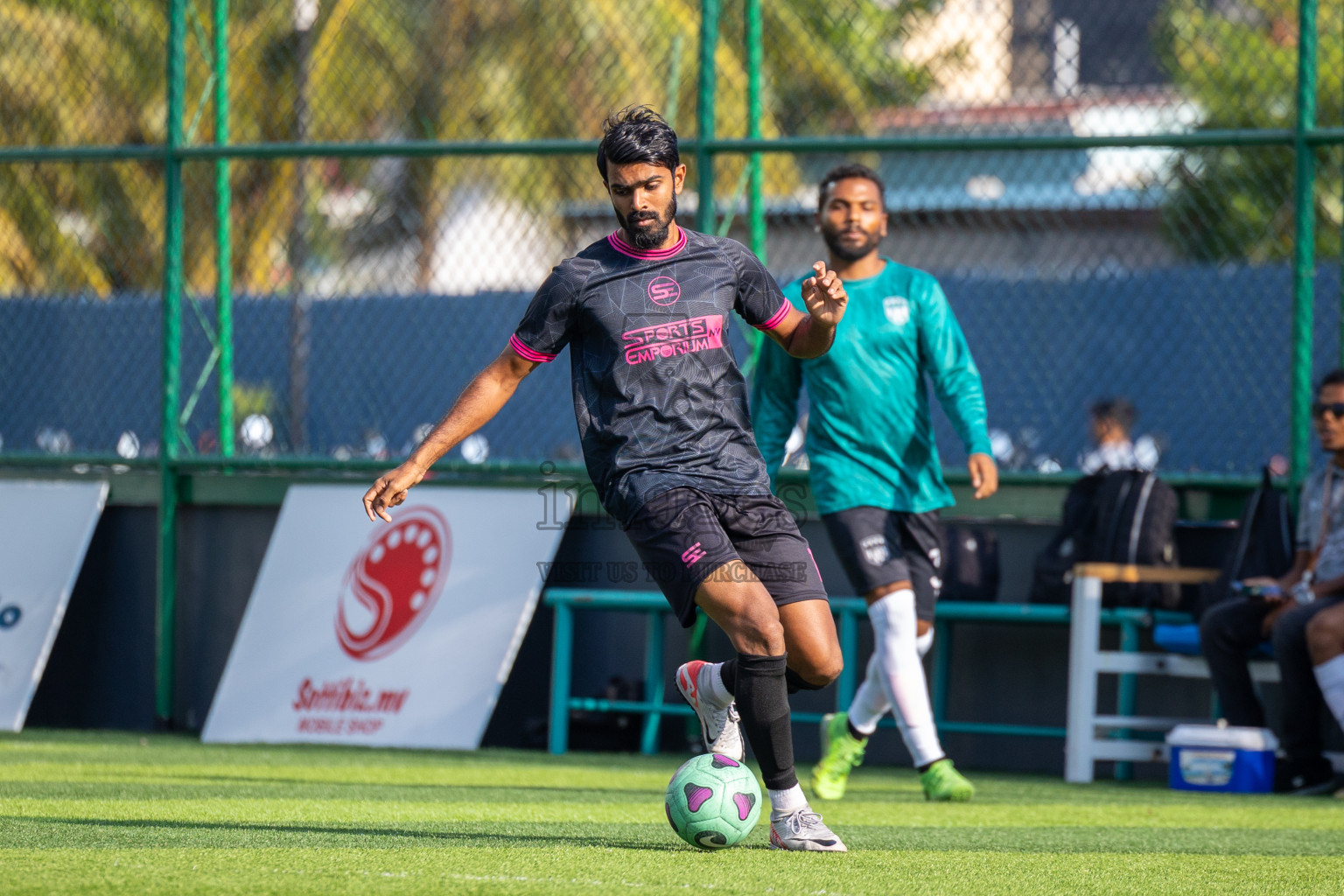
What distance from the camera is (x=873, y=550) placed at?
6.25 m

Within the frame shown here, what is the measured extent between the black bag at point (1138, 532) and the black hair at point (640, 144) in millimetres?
3950

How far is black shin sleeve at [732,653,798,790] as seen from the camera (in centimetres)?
445

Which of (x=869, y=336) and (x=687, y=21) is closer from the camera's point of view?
(x=869, y=336)

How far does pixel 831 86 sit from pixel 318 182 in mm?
7980

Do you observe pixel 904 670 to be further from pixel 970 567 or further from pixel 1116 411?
pixel 1116 411

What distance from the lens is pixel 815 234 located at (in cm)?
893

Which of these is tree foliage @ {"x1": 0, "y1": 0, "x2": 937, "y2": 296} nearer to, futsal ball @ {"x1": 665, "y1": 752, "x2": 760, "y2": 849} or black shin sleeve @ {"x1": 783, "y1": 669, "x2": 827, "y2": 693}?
black shin sleeve @ {"x1": 783, "y1": 669, "x2": 827, "y2": 693}

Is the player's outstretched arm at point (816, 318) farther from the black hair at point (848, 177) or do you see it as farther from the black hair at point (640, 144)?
the black hair at point (848, 177)

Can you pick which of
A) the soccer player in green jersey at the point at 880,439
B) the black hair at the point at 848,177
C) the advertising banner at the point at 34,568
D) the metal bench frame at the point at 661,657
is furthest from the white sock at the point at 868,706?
the advertising banner at the point at 34,568

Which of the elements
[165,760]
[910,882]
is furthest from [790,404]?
[165,760]

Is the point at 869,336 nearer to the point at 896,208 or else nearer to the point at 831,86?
the point at 896,208

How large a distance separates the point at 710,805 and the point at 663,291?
1.42 meters

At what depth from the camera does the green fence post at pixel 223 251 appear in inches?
373

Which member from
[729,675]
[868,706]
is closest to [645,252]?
[729,675]
